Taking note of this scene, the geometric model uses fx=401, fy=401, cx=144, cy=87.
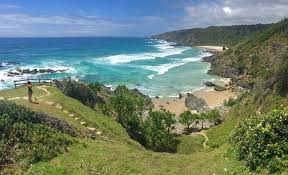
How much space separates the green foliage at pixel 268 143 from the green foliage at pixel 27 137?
34.3ft

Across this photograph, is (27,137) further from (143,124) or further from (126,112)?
(126,112)

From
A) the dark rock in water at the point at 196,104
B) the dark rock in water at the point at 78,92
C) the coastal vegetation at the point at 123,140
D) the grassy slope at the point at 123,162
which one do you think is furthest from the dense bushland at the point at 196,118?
the grassy slope at the point at 123,162

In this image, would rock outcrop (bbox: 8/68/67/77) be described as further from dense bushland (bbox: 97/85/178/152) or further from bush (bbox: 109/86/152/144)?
dense bushland (bbox: 97/85/178/152)

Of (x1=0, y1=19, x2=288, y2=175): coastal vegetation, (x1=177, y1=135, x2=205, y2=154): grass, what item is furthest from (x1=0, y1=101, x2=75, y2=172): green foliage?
(x1=177, y1=135, x2=205, y2=154): grass

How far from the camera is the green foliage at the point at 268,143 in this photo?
54.1 feet

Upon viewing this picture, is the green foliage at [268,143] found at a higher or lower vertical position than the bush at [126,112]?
higher

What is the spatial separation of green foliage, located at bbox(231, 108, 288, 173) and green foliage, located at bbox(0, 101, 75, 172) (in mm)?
10442

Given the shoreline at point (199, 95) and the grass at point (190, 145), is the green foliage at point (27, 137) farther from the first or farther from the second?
the shoreline at point (199, 95)

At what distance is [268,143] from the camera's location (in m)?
17.2

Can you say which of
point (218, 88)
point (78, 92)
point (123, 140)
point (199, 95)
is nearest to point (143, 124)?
point (78, 92)

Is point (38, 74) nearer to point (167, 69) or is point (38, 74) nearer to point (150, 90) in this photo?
point (150, 90)

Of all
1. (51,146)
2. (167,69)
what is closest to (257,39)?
(167,69)

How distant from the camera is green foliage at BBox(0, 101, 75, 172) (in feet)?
70.3

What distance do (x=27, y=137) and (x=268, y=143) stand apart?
13.3 meters
